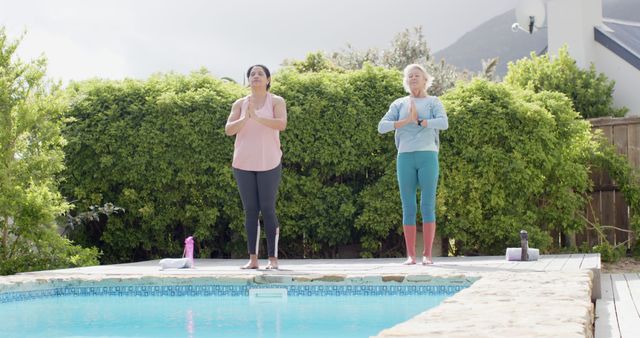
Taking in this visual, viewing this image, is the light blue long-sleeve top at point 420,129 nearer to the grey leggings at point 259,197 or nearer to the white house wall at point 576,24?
the grey leggings at point 259,197

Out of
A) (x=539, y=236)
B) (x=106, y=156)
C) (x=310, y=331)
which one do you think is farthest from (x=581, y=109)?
(x=310, y=331)

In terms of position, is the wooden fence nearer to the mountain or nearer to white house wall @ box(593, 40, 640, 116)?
white house wall @ box(593, 40, 640, 116)

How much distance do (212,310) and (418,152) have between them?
6.99 feet

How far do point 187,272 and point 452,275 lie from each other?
1971 millimetres

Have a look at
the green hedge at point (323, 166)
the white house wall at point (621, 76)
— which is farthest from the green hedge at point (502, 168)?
the white house wall at point (621, 76)

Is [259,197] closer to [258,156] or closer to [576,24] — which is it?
[258,156]

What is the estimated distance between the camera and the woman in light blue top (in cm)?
623

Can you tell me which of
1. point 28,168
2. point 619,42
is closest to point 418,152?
point 28,168

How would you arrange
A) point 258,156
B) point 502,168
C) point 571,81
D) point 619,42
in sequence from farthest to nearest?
point 619,42 → point 571,81 → point 502,168 → point 258,156

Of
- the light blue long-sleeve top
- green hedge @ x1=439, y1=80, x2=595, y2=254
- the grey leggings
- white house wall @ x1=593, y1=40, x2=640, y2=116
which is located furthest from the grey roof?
the grey leggings

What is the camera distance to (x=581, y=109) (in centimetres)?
1342

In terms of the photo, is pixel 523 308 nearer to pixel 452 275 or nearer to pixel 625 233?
pixel 452 275

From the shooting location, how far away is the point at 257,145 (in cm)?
612

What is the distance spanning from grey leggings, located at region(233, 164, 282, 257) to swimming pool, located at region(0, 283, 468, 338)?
74cm
